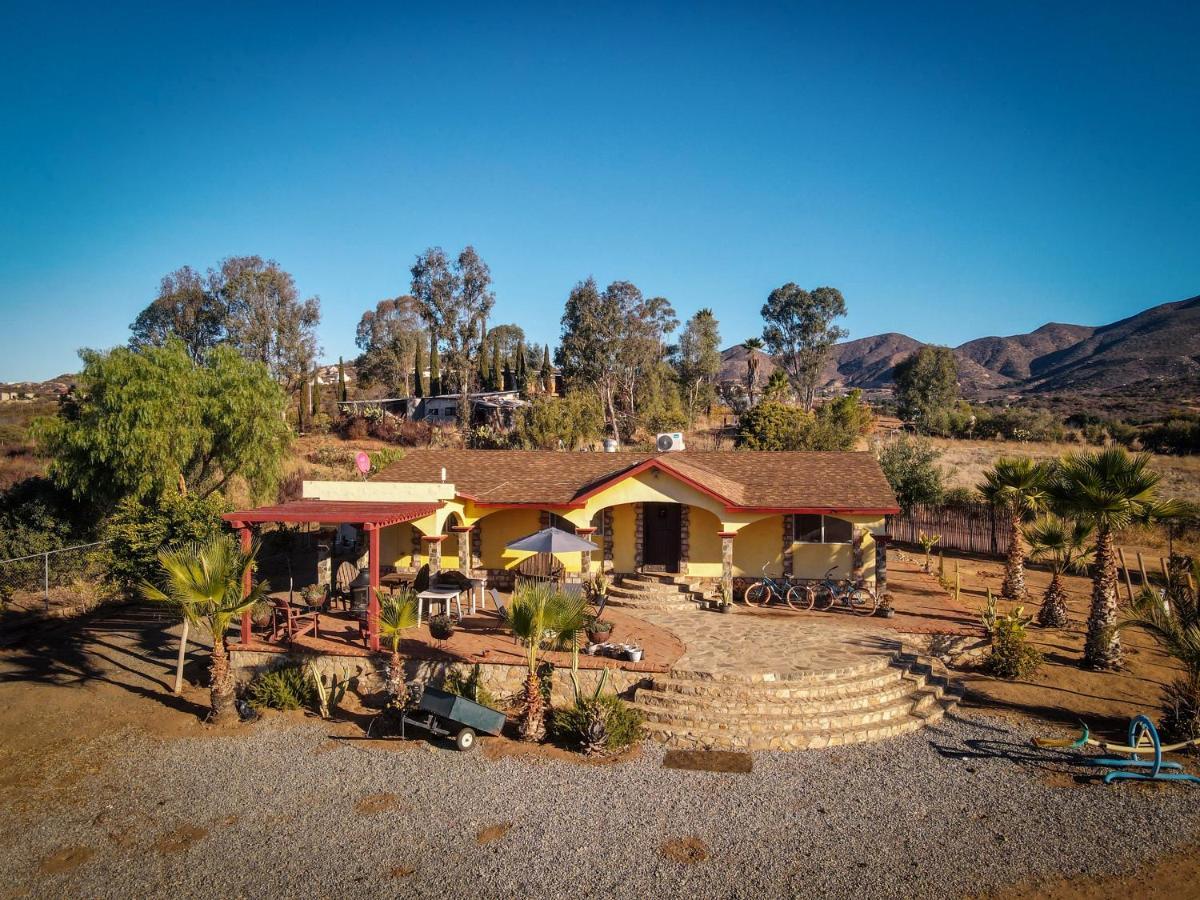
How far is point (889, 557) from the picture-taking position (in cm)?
2619

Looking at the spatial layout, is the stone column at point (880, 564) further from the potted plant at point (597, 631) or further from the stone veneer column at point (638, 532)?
the potted plant at point (597, 631)

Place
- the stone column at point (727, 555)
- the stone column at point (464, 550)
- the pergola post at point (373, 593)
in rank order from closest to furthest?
the pergola post at point (373, 593) < the stone column at point (727, 555) < the stone column at point (464, 550)

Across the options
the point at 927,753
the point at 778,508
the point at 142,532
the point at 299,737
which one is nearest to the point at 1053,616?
the point at 778,508

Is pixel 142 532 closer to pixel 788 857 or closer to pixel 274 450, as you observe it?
pixel 274 450

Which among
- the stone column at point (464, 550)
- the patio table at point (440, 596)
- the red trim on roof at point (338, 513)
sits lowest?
the patio table at point (440, 596)

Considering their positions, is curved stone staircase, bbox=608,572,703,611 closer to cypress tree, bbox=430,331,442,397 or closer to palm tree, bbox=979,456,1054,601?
palm tree, bbox=979,456,1054,601

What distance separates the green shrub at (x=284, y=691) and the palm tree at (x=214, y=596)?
0.46 meters

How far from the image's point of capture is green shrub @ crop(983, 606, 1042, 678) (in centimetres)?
1434

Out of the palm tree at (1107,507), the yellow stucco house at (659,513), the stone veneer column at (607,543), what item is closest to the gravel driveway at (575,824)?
the palm tree at (1107,507)

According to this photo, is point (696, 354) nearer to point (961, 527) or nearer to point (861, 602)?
point (961, 527)

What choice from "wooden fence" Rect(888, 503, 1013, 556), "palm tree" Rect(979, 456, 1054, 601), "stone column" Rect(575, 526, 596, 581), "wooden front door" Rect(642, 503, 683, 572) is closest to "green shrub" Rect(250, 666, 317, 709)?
"stone column" Rect(575, 526, 596, 581)

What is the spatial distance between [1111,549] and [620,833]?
38.3 feet

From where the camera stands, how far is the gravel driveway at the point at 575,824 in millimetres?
8508

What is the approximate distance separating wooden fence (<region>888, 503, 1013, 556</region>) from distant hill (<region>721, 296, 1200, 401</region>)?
32.8 metres
